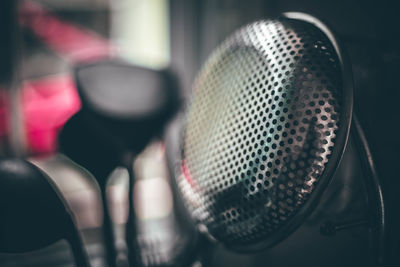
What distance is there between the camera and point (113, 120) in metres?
0.94

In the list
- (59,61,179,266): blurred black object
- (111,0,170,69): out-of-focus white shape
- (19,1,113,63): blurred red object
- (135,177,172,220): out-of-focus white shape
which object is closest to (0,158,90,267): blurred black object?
(59,61,179,266): blurred black object

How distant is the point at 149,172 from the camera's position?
104 inches

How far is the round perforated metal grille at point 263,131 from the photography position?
44 centimetres

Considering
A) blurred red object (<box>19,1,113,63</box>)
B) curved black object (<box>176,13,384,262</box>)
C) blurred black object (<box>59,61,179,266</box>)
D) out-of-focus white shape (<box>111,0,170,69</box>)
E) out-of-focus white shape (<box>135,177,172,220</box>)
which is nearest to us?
curved black object (<box>176,13,384,262</box>)

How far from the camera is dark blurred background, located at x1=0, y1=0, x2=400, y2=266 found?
2.15 feet

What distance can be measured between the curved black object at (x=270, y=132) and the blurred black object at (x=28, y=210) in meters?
0.24

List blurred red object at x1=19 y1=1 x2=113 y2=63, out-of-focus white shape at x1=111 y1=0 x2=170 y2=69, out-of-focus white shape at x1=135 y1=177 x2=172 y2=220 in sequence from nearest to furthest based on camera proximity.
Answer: out-of-focus white shape at x1=111 y1=0 x2=170 y2=69 → out-of-focus white shape at x1=135 y1=177 x2=172 y2=220 → blurred red object at x1=19 y1=1 x2=113 y2=63

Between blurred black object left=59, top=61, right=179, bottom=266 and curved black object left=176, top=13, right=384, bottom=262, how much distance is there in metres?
0.39

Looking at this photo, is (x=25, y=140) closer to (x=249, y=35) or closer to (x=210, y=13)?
(x=210, y=13)

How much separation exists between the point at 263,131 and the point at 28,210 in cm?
38

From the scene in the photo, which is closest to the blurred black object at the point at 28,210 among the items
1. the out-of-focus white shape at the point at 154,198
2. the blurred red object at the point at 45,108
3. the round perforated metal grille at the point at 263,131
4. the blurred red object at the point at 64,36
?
the round perforated metal grille at the point at 263,131

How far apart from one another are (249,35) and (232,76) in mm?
78

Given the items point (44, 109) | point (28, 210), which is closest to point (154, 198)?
point (44, 109)

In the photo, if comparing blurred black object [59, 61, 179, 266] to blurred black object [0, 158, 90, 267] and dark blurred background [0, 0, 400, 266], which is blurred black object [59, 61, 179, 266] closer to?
dark blurred background [0, 0, 400, 266]
